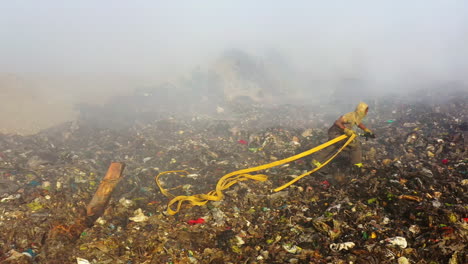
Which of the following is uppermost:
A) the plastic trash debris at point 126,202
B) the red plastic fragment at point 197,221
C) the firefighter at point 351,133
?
the firefighter at point 351,133

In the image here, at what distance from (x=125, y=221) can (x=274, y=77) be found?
11601mm

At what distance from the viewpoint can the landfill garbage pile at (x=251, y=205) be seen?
306 cm

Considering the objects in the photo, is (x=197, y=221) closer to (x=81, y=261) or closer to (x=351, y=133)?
(x=81, y=261)

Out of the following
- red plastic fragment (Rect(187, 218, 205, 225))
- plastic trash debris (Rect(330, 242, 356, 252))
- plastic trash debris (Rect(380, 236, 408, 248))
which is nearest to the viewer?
plastic trash debris (Rect(380, 236, 408, 248))

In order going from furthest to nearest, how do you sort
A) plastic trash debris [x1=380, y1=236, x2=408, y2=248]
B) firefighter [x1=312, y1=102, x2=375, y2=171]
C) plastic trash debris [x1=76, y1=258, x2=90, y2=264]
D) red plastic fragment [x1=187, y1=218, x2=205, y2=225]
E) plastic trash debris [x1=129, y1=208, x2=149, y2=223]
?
firefighter [x1=312, y1=102, x2=375, y2=171] < plastic trash debris [x1=129, y1=208, x2=149, y2=223] < red plastic fragment [x1=187, y1=218, x2=205, y2=225] < plastic trash debris [x1=76, y1=258, x2=90, y2=264] < plastic trash debris [x1=380, y1=236, x2=408, y2=248]

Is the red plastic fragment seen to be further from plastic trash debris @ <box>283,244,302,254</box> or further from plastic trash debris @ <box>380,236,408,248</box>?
plastic trash debris @ <box>380,236,408,248</box>

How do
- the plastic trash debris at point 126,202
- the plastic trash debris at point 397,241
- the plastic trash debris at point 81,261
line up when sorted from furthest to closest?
the plastic trash debris at point 126,202 < the plastic trash debris at point 81,261 < the plastic trash debris at point 397,241

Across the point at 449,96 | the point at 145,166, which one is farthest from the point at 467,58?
the point at 145,166

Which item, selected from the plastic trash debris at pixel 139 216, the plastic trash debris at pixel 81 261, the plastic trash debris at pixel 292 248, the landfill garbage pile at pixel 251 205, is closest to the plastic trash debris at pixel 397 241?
the landfill garbage pile at pixel 251 205

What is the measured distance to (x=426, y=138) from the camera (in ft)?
19.2

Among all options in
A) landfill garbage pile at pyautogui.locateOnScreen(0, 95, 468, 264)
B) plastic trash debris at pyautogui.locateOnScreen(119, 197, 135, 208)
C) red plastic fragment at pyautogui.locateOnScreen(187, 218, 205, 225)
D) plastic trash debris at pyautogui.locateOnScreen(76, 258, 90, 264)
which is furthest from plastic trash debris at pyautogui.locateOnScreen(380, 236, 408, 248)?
plastic trash debris at pyautogui.locateOnScreen(119, 197, 135, 208)

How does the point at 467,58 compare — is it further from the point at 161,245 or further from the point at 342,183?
the point at 161,245

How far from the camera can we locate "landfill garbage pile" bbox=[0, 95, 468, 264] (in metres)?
3.06

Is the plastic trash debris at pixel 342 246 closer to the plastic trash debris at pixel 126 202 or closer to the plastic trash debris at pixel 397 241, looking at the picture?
the plastic trash debris at pixel 397 241
